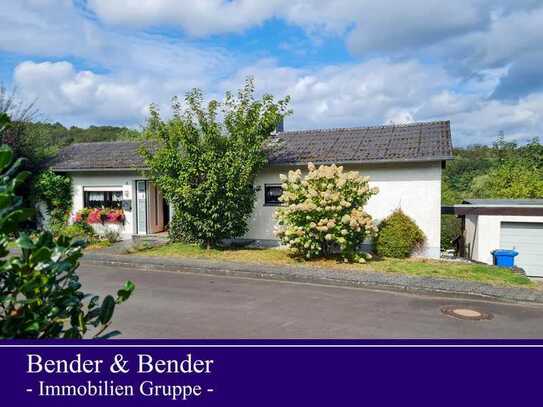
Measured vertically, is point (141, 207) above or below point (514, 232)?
above

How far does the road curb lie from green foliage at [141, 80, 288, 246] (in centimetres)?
193

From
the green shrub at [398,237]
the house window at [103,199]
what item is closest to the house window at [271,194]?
the green shrub at [398,237]

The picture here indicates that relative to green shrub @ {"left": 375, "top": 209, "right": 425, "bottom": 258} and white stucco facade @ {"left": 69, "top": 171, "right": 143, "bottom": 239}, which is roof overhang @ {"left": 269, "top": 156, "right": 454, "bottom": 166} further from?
white stucco facade @ {"left": 69, "top": 171, "right": 143, "bottom": 239}

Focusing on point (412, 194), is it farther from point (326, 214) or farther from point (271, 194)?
point (271, 194)

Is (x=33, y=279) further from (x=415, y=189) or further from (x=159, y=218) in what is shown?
(x=159, y=218)

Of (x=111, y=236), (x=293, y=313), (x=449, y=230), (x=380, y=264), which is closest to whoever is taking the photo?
(x=293, y=313)

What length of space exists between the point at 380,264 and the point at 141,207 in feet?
35.3

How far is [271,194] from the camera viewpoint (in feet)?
54.0

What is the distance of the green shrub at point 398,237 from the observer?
45.5 feet

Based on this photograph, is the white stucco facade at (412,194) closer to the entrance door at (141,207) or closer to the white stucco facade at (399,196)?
the white stucco facade at (399,196)

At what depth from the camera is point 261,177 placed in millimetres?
16547

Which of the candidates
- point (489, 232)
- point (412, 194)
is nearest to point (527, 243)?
point (489, 232)

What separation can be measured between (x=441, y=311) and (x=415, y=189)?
654cm
